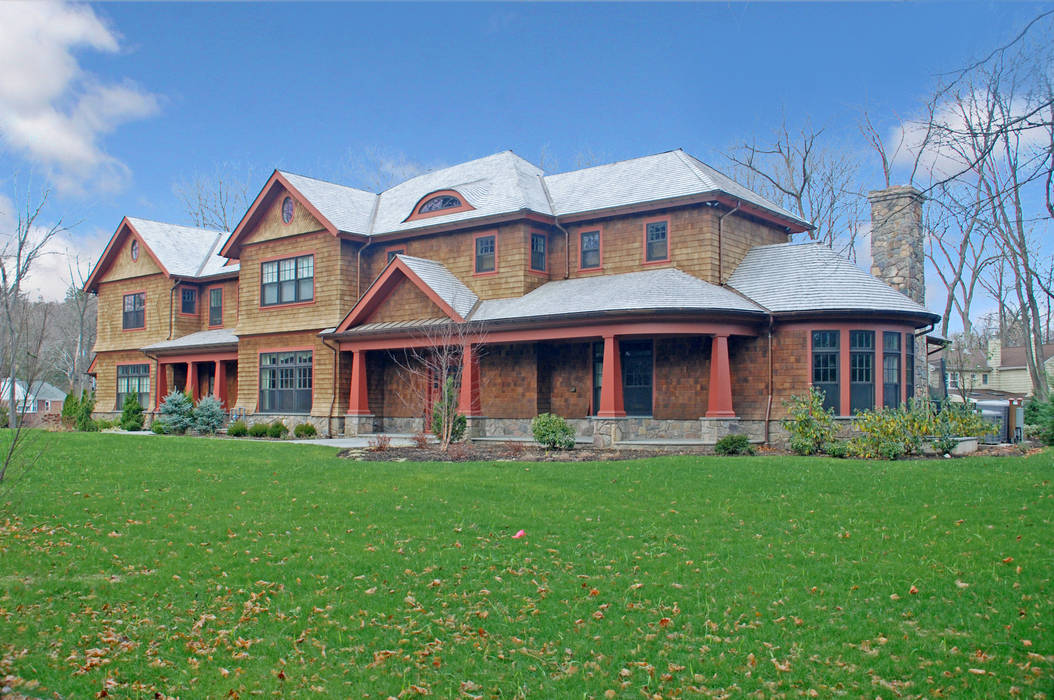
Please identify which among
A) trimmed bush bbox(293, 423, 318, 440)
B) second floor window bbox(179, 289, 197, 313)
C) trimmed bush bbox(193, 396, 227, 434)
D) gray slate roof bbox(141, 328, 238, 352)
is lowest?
trimmed bush bbox(293, 423, 318, 440)

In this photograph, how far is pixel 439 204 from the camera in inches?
1071

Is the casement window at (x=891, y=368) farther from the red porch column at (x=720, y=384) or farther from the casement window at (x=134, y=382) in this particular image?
the casement window at (x=134, y=382)

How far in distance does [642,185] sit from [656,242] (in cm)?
Result: 201

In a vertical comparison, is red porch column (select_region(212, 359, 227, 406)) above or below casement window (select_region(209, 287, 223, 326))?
below

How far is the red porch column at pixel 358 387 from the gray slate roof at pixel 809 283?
1156 cm

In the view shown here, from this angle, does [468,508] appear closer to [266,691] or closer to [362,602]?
[362,602]

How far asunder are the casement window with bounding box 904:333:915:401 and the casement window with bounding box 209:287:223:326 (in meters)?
26.3

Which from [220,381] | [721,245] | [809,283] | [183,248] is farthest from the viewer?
[183,248]

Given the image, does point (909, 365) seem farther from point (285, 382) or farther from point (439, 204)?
point (285, 382)

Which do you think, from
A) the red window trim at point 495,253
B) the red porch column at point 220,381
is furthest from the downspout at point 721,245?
the red porch column at point 220,381

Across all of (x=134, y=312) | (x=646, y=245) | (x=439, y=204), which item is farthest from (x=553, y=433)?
(x=134, y=312)

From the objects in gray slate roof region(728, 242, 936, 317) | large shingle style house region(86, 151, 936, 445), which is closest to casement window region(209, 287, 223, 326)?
large shingle style house region(86, 151, 936, 445)

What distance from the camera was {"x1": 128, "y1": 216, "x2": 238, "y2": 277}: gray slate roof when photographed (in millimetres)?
35594

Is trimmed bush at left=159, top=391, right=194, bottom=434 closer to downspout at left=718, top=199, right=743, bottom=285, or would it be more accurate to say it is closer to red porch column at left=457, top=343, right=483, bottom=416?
red porch column at left=457, top=343, right=483, bottom=416
